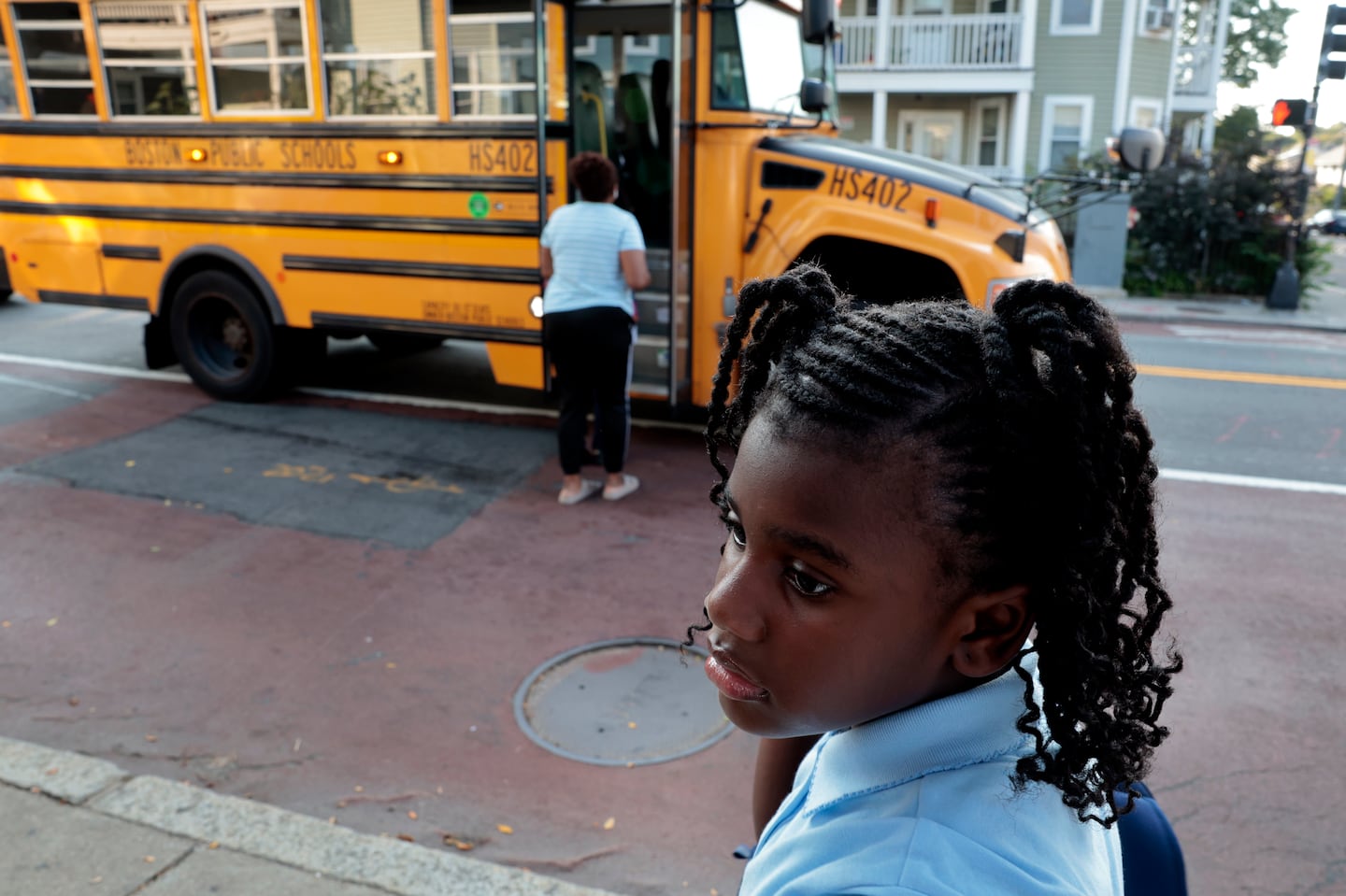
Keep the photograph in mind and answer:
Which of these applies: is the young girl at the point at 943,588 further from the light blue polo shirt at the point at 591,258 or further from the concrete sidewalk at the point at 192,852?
the light blue polo shirt at the point at 591,258

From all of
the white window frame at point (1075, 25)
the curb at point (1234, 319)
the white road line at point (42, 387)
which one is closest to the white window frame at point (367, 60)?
the white road line at point (42, 387)

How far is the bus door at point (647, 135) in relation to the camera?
20.6ft

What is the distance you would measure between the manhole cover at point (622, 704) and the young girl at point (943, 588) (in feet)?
8.19

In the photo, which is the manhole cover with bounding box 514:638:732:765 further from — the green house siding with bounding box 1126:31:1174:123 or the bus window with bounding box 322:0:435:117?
the green house siding with bounding box 1126:31:1174:123

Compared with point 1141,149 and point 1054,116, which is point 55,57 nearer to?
point 1141,149

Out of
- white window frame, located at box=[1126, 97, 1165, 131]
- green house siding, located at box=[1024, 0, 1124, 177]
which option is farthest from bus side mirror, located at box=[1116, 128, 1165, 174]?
white window frame, located at box=[1126, 97, 1165, 131]

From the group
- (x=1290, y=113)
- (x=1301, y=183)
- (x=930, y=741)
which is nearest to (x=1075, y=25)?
(x=1301, y=183)

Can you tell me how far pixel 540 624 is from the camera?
4305 mm

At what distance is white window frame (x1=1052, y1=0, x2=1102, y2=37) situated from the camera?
67.7 ft

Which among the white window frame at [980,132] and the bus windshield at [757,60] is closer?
the bus windshield at [757,60]

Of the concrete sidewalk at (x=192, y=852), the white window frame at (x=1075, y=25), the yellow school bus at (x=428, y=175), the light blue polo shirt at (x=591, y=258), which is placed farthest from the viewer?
the white window frame at (x=1075, y=25)

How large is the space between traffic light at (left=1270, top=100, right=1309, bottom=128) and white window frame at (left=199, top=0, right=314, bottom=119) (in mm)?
11777

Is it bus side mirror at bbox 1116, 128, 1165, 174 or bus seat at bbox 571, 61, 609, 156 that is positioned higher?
bus seat at bbox 571, 61, 609, 156

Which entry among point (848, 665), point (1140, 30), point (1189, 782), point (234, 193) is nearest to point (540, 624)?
point (1189, 782)
